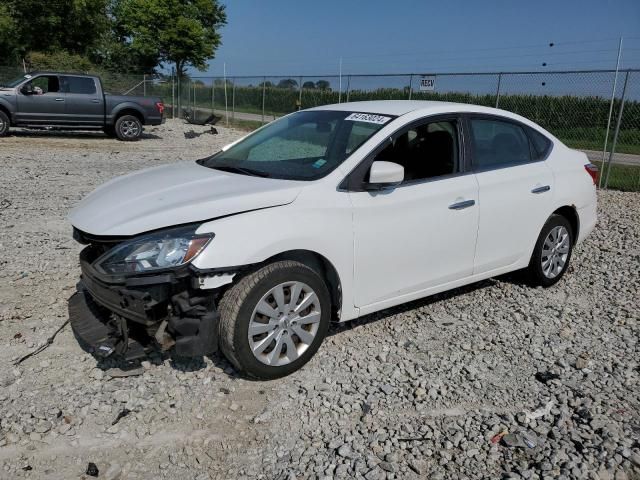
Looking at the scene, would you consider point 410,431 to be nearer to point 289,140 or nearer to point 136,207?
point 136,207

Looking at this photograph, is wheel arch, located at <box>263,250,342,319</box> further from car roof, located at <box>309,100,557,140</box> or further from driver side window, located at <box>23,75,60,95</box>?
driver side window, located at <box>23,75,60,95</box>

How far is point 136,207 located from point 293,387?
4.91 feet

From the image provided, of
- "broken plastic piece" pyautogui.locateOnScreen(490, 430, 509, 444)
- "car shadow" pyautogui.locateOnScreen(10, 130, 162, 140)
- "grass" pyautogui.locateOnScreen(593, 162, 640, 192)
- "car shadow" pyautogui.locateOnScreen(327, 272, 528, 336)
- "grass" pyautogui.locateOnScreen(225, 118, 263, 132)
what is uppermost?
"grass" pyautogui.locateOnScreen(225, 118, 263, 132)

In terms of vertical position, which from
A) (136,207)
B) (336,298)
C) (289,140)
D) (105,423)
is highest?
(289,140)

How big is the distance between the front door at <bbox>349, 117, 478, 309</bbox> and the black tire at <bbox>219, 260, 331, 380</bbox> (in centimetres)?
51

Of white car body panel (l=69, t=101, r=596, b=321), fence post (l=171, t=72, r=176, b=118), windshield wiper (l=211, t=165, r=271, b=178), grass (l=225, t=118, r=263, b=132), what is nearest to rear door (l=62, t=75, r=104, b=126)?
grass (l=225, t=118, r=263, b=132)

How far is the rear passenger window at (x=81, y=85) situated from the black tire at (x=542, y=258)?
1497 centimetres

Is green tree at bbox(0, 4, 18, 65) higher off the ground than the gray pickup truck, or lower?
higher

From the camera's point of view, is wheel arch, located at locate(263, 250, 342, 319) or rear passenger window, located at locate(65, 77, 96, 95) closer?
wheel arch, located at locate(263, 250, 342, 319)

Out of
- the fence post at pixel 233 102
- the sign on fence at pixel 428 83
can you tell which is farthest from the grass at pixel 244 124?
the sign on fence at pixel 428 83

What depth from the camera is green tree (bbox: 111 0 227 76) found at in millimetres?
27703

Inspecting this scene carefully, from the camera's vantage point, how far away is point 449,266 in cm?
445

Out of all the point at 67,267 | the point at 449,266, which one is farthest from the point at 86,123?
the point at 449,266

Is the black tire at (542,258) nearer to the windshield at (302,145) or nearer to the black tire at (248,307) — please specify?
the windshield at (302,145)
